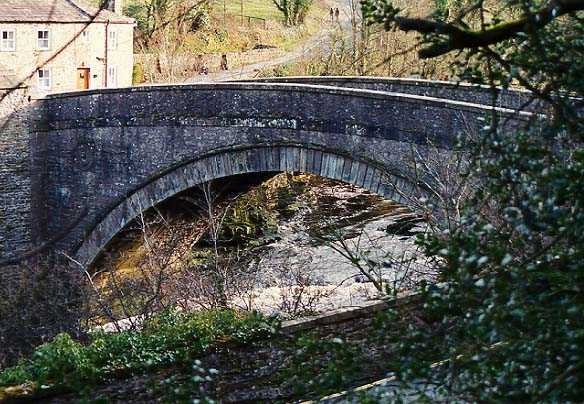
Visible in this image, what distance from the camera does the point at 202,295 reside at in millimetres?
16156

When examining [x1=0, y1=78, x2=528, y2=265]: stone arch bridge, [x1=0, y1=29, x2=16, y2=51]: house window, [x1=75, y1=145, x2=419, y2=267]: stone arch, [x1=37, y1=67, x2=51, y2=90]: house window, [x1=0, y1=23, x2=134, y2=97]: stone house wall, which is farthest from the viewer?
[x1=37, y1=67, x2=51, y2=90]: house window

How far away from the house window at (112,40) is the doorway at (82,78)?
146 centimetres

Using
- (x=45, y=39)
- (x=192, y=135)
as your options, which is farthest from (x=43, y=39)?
(x=192, y=135)

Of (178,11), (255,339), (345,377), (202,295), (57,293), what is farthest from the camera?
(178,11)

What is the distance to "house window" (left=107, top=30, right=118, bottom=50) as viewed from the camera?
27.8m

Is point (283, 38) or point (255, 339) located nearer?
point (255, 339)

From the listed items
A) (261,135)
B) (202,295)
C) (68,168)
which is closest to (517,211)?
(202,295)

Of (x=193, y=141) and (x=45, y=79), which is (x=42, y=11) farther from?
(x=193, y=141)

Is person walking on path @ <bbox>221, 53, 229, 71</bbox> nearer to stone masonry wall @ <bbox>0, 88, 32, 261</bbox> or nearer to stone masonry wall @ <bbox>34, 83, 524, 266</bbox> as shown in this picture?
stone masonry wall @ <bbox>34, 83, 524, 266</bbox>

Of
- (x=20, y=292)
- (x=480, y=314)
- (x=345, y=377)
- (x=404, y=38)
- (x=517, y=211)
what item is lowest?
(x=20, y=292)

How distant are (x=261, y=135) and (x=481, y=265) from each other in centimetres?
1323

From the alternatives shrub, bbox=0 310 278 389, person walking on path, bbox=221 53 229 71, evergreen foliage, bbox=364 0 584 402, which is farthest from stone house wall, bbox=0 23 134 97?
evergreen foliage, bbox=364 0 584 402

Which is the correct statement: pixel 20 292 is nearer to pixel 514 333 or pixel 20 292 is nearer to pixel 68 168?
pixel 68 168

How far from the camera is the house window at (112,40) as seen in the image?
2778 cm
